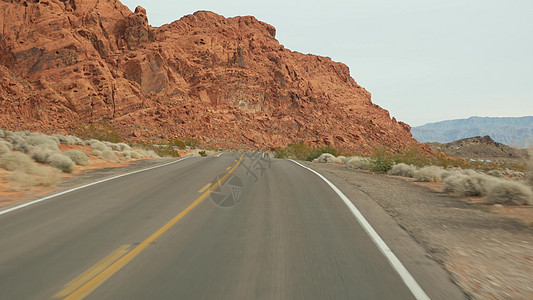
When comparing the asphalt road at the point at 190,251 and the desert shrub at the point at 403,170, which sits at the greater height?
the desert shrub at the point at 403,170

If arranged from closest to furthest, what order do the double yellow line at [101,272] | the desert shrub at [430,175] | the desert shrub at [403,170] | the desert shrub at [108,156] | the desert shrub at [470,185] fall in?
the double yellow line at [101,272], the desert shrub at [470,185], the desert shrub at [430,175], the desert shrub at [403,170], the desert shrub at [108,156]

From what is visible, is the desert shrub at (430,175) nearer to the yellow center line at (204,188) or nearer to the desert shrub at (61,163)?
the yellow center line at (204,188)

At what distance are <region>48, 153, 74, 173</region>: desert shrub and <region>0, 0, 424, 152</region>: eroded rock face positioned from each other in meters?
45.6

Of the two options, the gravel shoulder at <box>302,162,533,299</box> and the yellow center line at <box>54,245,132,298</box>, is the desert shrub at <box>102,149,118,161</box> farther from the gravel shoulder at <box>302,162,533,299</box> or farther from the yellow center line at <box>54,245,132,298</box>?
the yellow center line at <box>54,245,132,298</box>

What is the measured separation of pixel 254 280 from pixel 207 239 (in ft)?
5.45

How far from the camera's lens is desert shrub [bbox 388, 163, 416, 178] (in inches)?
621

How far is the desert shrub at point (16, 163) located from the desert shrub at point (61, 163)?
165 cm

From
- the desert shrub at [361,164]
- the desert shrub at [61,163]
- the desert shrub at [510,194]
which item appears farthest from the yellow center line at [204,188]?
the desert shrub at [361,164]

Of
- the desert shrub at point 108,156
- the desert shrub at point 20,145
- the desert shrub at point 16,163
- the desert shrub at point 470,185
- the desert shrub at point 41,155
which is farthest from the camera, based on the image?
the desert shrub at point 108,156

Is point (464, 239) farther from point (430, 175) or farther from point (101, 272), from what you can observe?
point (430, 175)

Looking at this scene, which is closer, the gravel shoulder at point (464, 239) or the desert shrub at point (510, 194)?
the gravel shoulder at point (464, 239)

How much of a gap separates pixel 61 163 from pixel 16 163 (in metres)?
1.94

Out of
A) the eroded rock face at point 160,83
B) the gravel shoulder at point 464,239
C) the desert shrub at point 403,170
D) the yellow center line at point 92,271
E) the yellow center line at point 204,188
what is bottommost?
the yellow center line at point 204,188

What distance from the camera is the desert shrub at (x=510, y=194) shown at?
838cm
